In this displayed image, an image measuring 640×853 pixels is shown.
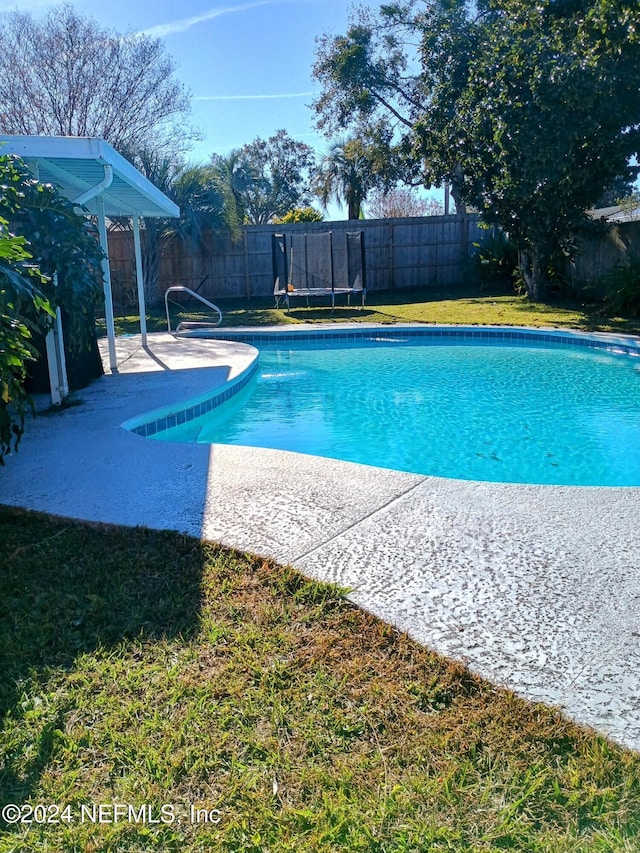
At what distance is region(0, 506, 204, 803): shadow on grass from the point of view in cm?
195

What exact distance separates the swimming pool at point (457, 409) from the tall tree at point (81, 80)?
1129 cm

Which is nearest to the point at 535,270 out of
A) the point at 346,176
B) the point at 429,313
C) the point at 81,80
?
the point at 429,313

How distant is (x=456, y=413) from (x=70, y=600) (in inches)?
202

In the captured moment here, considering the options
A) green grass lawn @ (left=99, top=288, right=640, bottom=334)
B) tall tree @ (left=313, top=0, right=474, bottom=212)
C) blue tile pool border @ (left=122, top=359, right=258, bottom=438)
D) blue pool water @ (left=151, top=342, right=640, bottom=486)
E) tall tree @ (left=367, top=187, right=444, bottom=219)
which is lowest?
blue pool water @ (left=151, top=342, right=640, bottom=486)

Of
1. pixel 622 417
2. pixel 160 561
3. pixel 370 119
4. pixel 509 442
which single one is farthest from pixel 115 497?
pixel 370 119

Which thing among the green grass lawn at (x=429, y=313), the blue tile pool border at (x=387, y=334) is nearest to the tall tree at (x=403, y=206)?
the green grass lawn at (x=429, y=313)

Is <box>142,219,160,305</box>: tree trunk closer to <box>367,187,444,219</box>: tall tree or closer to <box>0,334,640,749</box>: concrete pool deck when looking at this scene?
<box>0,334,640,749</box>: concrete pool deck

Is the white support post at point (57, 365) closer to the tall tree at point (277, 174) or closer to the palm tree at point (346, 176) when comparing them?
the palm tree at point (346, 176)

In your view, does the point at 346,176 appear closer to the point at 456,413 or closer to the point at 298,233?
the point at 298,233

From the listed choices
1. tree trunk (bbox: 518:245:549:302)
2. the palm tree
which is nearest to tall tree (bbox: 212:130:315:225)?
the palm tree

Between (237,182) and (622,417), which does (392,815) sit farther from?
(237,182)

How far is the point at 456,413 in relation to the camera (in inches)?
275

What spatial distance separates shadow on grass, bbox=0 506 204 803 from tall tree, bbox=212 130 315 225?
3373cm

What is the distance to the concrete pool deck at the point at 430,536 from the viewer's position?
211 cm
